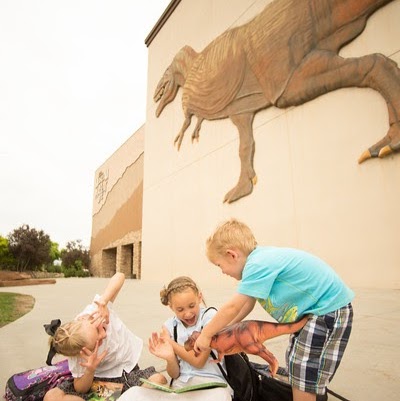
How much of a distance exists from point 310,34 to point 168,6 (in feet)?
27.5

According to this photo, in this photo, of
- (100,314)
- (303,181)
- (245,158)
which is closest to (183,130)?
(245,158)

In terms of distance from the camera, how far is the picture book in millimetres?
1607

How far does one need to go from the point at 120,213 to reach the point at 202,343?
20.1m

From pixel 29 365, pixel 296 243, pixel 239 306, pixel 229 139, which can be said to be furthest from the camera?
pixel 229 139

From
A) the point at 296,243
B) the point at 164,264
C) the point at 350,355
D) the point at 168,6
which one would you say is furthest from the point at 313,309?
the point at 168,6

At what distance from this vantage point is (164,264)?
1120cm

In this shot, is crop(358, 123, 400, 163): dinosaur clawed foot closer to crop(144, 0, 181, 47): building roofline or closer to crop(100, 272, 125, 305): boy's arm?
crop(100, 272, 125, 305): boy's arm

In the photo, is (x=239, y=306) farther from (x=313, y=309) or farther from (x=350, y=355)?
(x=350, y=355)

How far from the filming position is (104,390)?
1693mm

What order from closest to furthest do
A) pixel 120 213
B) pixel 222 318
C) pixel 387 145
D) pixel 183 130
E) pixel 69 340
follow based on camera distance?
1. pixel 222 318
2. pixel 69 340
3. pixel 387 145
4. pixel 183 130
5. pixel 120 213

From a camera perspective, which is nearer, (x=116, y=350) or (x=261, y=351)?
(x=261, y=351)

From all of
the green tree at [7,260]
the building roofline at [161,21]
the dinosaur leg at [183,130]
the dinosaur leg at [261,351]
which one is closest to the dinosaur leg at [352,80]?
the dinosaur leg at [183,130]

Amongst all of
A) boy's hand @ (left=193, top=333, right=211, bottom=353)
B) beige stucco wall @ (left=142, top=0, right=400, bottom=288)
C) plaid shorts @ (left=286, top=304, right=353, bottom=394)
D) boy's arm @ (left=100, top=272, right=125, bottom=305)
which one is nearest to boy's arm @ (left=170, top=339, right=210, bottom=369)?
boy's hand @ (left=193, top=333, right=211, bottom=353)

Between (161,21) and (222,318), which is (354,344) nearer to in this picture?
(222,318)
